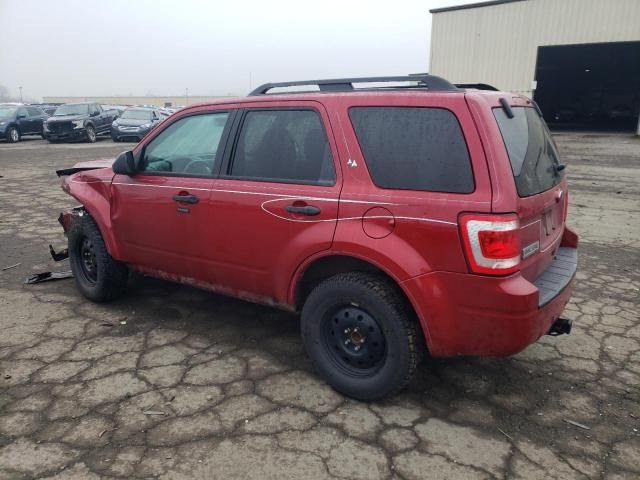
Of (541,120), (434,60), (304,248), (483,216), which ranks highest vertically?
(434,60)

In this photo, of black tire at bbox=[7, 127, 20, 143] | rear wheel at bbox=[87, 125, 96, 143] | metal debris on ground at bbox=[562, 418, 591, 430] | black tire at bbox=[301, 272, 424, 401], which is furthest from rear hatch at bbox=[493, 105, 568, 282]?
black tire at bbox=[7, 127, 20, 143]

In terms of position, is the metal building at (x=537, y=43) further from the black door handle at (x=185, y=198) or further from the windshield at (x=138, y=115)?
the black door handle at (x=185, y=198)

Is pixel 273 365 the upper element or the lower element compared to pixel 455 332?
lower

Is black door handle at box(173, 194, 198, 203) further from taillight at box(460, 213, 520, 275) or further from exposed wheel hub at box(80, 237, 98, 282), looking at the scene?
taillight at box(460, 213, 520, 275)

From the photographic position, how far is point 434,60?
92.0 feet

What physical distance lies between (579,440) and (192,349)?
2.45 meters

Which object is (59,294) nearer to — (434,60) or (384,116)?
(384,116)

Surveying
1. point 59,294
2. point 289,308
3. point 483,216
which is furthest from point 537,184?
point 59,294

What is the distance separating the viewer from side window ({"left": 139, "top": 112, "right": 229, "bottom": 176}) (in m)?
3.54

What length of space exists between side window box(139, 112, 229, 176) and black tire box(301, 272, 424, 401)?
1.29 m

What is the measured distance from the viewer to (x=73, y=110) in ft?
71.3

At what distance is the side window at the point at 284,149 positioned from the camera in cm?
300

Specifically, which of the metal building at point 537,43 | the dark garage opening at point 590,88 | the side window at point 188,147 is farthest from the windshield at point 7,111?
the dark garage opening at point 590,88

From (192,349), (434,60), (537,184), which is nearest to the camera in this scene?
(537,184)
